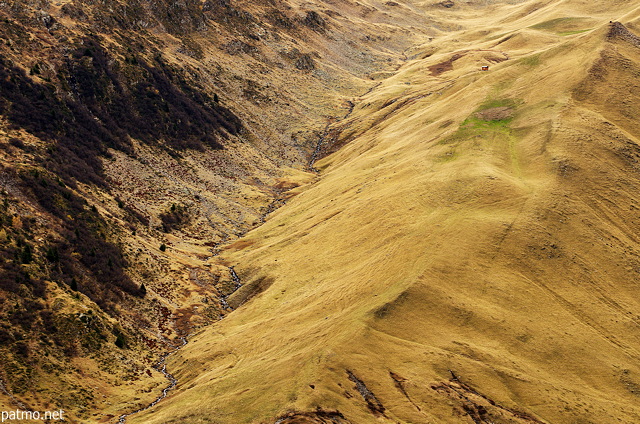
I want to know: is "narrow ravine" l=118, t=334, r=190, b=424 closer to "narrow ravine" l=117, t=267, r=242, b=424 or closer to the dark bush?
"narrow ravine" l=117, t=267, r=242, b=424

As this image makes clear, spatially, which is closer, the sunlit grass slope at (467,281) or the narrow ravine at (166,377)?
the sunlit grass slope at (467,281)

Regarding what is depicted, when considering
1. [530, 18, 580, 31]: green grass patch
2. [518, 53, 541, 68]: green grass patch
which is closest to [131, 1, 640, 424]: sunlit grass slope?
[518, 53, 541, 68]: green grass patch

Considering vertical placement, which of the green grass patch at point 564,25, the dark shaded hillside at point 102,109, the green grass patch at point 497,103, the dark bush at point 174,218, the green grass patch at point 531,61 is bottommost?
the dark bush at point 174,218

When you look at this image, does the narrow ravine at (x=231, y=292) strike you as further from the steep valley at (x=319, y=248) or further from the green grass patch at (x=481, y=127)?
the green grass patch at (x=481, y=127)

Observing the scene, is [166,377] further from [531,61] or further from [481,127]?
[531,61]

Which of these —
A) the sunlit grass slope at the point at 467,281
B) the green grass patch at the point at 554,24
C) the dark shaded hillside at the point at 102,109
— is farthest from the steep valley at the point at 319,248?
the green grass patch at the point at 554,24

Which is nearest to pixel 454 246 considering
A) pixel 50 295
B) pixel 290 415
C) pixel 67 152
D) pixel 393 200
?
pixel 393 200
